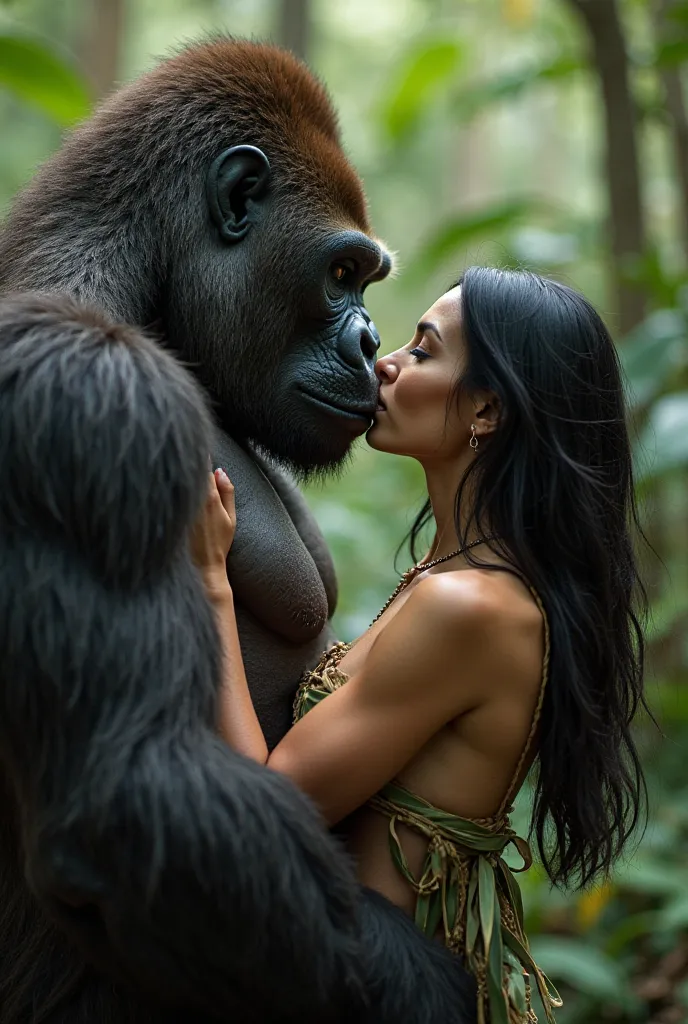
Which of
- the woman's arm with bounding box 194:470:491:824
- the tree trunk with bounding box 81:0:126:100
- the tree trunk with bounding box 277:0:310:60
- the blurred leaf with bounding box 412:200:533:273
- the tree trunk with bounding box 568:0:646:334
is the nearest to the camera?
the woman's arm with bounding box 194:470:491:824

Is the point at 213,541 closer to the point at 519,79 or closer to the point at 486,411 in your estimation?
the point at 486,411

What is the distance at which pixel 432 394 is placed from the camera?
2.41 metres

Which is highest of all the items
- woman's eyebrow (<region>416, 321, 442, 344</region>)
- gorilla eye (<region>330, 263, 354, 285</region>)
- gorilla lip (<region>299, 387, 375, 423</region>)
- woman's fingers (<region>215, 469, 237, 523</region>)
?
gorilla eye (<region>330, 263, 354, 285</region>)

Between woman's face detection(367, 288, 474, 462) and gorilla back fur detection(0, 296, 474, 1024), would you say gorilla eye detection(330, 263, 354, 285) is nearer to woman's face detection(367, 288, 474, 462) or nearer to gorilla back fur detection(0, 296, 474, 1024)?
woman's face detection(367, 288, 474, 462)

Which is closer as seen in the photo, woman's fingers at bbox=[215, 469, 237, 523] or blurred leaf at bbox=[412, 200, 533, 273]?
woman's fingers at bbox=[215, 469, 237, 523]

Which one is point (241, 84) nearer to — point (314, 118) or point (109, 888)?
point (314, 118)

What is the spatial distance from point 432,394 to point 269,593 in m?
0.55

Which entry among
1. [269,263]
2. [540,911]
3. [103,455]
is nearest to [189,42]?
[269,263]

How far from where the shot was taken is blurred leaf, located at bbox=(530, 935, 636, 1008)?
162 inches

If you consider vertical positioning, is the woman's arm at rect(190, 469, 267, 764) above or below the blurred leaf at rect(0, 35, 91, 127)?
below

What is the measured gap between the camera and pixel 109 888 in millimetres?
1812

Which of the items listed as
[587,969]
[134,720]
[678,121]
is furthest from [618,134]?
[134,720]

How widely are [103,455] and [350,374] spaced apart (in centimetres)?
89

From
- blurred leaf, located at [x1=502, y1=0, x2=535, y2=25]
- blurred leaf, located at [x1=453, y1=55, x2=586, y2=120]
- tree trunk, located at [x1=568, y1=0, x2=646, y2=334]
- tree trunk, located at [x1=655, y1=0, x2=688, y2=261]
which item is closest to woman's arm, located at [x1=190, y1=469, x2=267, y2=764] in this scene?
tree trunk, located at [x1=568, y1=0, x2=646, y2=334]
